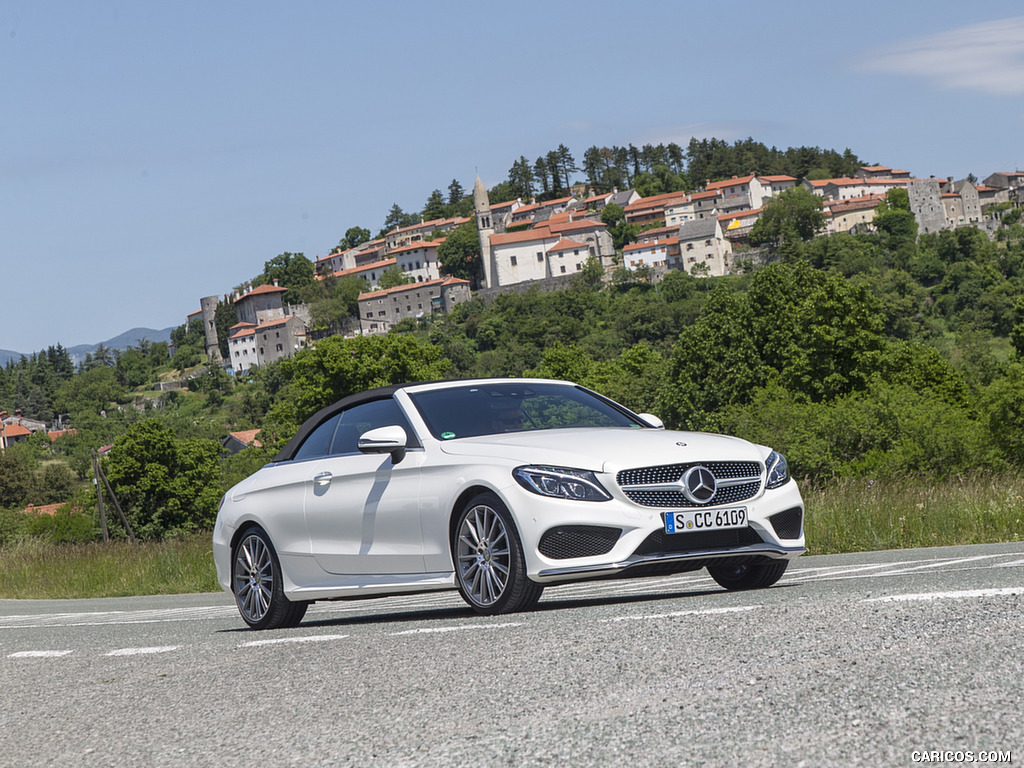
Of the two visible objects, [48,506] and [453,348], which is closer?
[48,506]

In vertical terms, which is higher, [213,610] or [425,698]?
[425,698]

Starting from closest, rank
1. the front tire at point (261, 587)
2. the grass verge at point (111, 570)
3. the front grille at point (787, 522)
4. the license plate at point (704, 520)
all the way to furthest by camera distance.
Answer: the license plate at point (704, 520), the front grille at point (787, 522), the front tire at point (261, 587), the grass verge at point (111, 570)

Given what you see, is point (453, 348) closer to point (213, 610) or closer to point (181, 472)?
point (181, 472)

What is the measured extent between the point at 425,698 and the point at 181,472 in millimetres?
79222

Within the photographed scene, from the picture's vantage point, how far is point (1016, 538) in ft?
41.5

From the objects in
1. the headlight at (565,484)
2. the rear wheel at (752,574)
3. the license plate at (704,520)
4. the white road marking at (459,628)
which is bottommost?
the rear wheel at (752,574)

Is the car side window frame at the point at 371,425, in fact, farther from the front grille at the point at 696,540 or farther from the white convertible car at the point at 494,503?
the front grille at the point at 696,540

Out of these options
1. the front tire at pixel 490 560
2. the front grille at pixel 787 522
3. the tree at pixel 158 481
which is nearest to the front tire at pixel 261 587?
the front tire at pixel 490 560

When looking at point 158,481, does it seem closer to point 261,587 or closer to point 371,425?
point 261,587

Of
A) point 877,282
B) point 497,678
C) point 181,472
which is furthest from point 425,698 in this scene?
point 877,282

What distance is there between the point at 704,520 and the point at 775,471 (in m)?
0.78

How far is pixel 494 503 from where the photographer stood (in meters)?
7.32

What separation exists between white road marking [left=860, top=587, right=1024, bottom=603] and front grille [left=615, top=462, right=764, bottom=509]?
1408mm

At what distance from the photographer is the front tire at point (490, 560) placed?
7.20 metres
